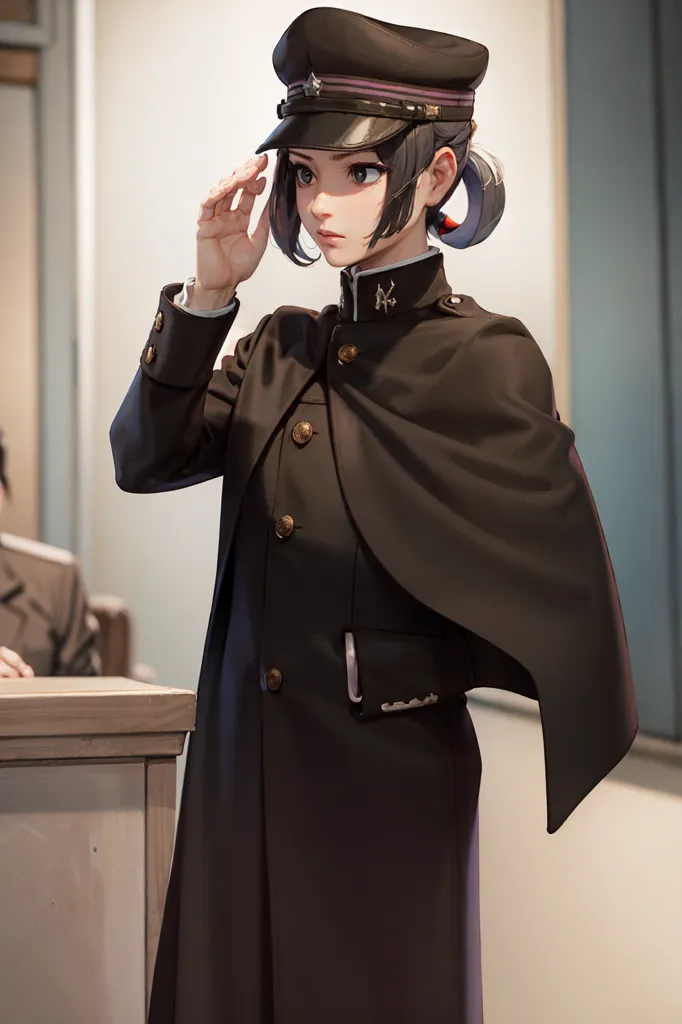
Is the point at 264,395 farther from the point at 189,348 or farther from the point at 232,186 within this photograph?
the point at 232,186

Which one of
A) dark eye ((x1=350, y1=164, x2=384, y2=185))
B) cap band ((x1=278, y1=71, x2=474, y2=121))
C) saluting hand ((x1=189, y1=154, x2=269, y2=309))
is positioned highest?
cap band ((x1=278, y1=71, x2=474, y2=121))

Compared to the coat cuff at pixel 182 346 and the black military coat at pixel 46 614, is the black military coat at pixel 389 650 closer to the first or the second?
the coat cuff at pixel 182 346

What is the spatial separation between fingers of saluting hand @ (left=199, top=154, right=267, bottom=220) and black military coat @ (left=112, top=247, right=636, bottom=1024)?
11 centimetres

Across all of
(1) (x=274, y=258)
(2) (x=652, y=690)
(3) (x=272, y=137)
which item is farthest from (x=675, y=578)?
(3) (x=272, y=137)

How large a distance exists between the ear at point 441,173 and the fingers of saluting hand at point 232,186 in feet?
0.60

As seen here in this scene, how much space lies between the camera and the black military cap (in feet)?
4.09

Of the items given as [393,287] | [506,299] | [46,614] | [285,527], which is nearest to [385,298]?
[393,287]

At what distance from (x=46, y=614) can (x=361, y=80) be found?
1718 mm

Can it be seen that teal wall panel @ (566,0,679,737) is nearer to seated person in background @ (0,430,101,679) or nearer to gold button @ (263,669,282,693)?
seated person in background @ (0,430,101,679)

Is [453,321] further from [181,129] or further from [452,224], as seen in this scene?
[181,129]

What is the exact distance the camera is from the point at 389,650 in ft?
4.03

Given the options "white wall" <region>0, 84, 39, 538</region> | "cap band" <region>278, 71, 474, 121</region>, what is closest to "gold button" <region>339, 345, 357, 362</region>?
"cap band" <region>278, 71, 474, 121</region>

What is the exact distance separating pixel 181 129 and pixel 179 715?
234 centimetres

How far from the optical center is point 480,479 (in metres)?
1.22
